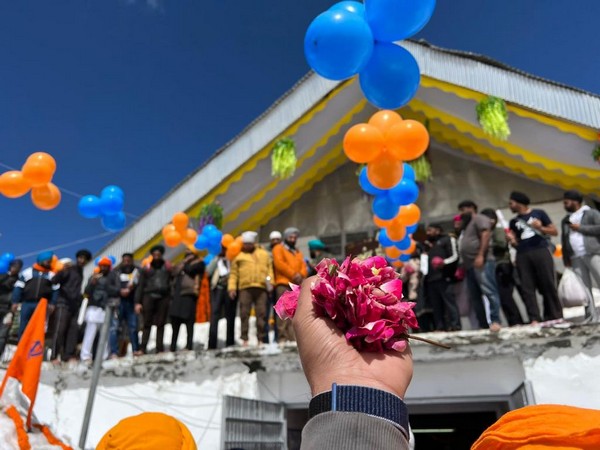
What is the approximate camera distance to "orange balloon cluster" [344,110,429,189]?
480 cm

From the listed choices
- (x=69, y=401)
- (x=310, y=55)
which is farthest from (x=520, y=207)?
(x=69, y=401)

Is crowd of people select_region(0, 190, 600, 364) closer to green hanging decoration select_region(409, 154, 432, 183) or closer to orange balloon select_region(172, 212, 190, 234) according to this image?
orange balloon select_region(172, 212, 190, 234)

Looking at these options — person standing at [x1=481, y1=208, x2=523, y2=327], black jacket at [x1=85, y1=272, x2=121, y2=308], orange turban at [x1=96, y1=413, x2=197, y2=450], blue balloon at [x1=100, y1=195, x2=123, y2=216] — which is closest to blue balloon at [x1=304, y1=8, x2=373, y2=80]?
person standing at [x1=481, y1=208, x2=523, y2=327]

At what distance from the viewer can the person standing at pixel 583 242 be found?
4637 millimetres

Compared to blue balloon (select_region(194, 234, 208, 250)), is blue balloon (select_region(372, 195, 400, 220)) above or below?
below

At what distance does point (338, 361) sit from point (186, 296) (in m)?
5.65

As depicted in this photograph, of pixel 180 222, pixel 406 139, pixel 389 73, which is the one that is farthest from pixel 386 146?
pixel 180 222

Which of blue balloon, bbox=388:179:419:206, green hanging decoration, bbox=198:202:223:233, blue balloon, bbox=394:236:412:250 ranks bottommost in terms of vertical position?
blue balloon, bbox=394:236:412:250

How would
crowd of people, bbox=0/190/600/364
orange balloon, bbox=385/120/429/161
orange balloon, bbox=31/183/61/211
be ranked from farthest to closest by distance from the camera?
1. orange balloon, bbox=31/183/61/211
2. crowd of people, bbox=0/190/600/364
3. orange balloon, bbox=385/120/429/161

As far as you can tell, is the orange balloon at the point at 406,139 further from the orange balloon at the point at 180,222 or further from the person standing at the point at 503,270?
the orange balloon at the point at 180,222

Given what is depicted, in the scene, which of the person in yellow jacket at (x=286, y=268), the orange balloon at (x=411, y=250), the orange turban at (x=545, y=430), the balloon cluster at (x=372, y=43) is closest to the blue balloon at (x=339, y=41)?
the balloon cluster at (x=372, y=43)

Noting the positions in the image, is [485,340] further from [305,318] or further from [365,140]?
[305,318]

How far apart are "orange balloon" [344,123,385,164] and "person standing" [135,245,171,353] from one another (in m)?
3.26

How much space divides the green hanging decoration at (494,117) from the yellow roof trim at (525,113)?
0.56ft
